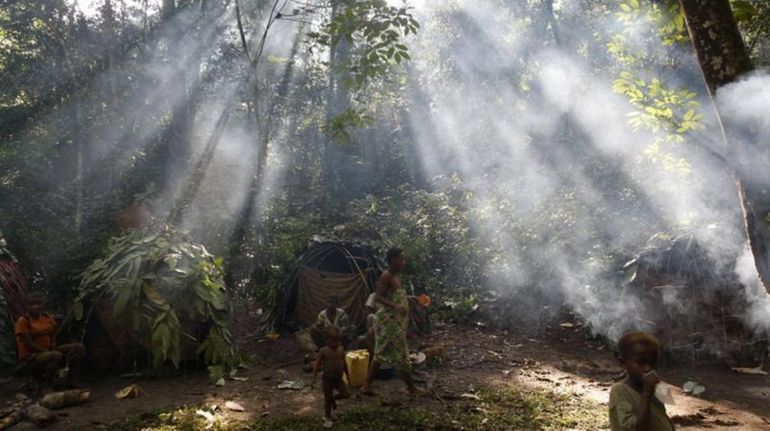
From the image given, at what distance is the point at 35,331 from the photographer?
249 inches

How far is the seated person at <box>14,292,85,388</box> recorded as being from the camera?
6.14 meters

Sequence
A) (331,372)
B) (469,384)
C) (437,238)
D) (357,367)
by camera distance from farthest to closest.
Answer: (437,238), (469,384), (357,367), (331,372)

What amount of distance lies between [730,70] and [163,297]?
701cm

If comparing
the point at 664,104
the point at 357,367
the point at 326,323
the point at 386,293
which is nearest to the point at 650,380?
the point at 664,104

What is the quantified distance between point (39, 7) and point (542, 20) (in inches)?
706

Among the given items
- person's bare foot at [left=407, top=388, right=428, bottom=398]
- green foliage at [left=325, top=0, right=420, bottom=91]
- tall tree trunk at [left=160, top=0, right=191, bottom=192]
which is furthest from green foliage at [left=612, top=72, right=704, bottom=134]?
tall tree trunk at [left=160, top=0, right=191, bottom=192]

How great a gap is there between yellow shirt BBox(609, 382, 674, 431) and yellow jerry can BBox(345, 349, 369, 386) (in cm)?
407

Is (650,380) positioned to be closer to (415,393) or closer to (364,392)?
(415,393)

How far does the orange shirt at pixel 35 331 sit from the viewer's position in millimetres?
6172

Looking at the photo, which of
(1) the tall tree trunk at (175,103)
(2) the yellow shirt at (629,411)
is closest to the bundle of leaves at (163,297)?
(2) the yellow shirt at (629,411)

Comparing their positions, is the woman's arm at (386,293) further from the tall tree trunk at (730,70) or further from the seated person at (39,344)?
the seated person at (39,344)

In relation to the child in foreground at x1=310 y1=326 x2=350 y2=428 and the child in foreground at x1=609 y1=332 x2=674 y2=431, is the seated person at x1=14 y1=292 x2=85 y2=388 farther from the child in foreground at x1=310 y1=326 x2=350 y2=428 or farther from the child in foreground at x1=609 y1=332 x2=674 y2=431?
the child in foreground at x1=609 y1=332 x2=674 y2=431

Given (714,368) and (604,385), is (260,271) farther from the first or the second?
(714,368)

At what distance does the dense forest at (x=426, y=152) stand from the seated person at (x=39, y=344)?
26.6 inches
